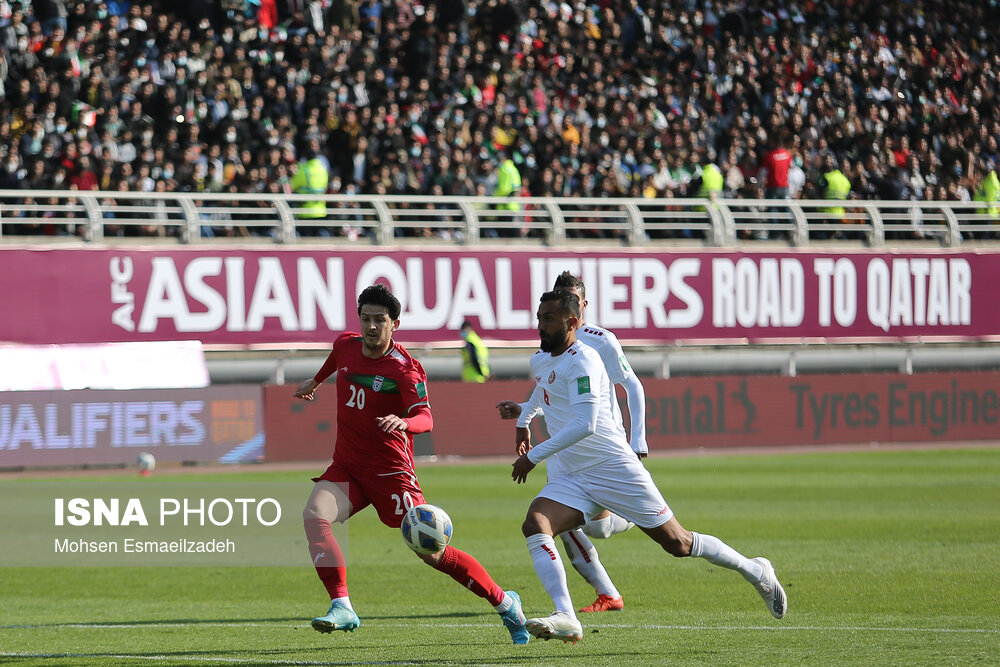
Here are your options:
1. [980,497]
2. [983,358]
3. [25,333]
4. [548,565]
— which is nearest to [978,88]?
[983,358]

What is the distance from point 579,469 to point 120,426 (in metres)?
13.2

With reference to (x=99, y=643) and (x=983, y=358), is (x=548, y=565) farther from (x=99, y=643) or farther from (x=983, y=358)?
(x=983, y=358)

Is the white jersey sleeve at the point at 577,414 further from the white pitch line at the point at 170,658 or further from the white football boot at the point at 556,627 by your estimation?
the white pitch line at the point at 170,658

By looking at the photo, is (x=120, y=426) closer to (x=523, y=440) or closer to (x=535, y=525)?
(x=523, y=440)

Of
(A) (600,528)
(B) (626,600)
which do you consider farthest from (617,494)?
(B) (626,600)

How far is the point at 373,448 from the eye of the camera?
841 cm

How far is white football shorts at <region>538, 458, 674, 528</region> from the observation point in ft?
26.6

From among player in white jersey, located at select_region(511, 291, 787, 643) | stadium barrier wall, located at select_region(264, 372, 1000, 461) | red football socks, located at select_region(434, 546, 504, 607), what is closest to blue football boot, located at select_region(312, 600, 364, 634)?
red football socks, located at select_region(434, 546, 504, 607)

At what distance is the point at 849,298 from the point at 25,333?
14831 mm

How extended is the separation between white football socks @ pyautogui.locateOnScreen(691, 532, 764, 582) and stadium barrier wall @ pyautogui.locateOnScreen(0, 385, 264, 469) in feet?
43.8

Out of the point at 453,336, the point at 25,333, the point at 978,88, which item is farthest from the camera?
the point at 978,88

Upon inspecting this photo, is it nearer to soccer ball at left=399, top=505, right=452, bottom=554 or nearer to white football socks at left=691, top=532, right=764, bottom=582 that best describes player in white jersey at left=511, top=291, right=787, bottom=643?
white football socks at left=691, top=532, right=764, bottom=582

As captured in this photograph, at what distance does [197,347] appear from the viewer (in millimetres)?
22422

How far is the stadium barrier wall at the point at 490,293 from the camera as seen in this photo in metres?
22.5
